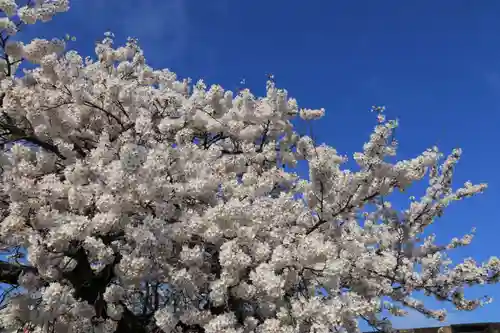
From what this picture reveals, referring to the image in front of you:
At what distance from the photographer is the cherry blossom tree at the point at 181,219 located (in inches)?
261

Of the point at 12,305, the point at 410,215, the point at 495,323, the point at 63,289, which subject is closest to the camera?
the point at 63,289

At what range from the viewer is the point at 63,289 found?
20.8 feet

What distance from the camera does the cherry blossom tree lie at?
261 inches

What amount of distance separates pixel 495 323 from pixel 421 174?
8209 mm

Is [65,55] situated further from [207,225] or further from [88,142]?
[207,225]

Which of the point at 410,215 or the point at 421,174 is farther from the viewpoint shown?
the point at 410,215

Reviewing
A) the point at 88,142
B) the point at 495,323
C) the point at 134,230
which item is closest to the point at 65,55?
the point at 88,142

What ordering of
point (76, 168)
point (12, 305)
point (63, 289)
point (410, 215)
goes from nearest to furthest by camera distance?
point (63, 289) < point (12, 305) < point (76, 168) < point (410, 215)

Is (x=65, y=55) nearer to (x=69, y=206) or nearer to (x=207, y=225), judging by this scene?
(x=69, y=206)

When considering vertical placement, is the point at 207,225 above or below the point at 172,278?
above

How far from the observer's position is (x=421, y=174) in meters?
8.43

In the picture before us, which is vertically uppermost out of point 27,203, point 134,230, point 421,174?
point 421,174

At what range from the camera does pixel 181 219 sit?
6895 mm

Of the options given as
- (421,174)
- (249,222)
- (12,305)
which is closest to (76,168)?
(12,305)
